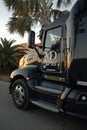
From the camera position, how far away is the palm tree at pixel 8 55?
59.4 feet

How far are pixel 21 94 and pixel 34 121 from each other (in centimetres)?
112

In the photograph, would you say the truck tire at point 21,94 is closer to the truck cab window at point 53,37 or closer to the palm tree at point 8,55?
the truck cab window at point 53,37

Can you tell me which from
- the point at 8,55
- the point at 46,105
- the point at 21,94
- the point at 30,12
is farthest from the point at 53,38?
the point at 8,55

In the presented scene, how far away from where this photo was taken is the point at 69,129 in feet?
18.1

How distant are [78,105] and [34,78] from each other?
1.90m

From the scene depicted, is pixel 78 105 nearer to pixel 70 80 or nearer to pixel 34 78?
pixel 70 80

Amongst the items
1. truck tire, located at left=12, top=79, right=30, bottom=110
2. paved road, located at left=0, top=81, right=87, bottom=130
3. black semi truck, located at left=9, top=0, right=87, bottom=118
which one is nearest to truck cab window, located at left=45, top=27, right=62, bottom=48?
black semi truck, located at left=9, top=0, right=87, bottom=118

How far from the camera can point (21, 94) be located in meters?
6.95

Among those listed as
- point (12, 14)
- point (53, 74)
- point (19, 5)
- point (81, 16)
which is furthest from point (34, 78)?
point (12, 14)

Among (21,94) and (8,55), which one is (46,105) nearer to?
(21,94)

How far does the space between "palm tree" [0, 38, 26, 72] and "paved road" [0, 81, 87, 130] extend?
1110cm

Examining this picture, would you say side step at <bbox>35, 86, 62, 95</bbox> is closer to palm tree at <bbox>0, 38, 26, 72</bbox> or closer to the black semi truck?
the black semi truck

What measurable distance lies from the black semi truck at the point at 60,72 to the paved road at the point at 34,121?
323 mm

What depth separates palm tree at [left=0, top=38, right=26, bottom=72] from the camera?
18109mm
